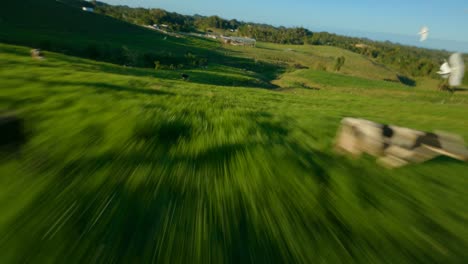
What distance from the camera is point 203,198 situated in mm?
2908

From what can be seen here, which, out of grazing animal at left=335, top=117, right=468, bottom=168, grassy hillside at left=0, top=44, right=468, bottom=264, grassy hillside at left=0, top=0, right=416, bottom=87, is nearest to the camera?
grassy hillside at left=0, top=44, right=468, bottom=264

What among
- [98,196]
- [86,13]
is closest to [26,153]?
[98,196]

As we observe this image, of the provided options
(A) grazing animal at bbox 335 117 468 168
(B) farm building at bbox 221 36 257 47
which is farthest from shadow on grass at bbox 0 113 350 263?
(B) farm building at bbox 221 36 257 47

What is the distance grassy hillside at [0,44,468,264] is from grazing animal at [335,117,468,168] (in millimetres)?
223

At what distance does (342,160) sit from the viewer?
442cm

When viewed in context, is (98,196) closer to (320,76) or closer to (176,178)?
(176,178)

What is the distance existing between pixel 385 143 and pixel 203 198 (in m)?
3.61

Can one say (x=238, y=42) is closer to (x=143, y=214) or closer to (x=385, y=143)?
(x=385, y=143)

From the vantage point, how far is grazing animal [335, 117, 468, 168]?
4.52 meters

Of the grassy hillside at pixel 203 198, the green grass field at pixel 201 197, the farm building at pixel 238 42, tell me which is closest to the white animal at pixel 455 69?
the green grass field at pixel 201 197

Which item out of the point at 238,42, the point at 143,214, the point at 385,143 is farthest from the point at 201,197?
the point at 238,42

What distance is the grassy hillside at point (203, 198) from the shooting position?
2.20m

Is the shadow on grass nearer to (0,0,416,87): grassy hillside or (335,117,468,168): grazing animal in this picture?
(335,117,468,168): grazing animal

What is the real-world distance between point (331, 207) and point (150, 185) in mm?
2157
